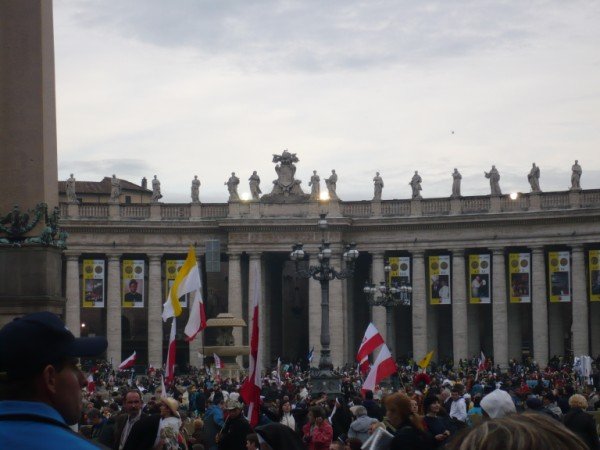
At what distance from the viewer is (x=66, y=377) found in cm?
433

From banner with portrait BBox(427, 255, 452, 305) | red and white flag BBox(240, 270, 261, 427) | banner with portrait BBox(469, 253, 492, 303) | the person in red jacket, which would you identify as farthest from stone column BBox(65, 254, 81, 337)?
the person in red jacket

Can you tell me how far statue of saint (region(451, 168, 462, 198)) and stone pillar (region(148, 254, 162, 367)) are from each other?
18161 millimetres

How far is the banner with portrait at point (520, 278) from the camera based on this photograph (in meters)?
70.9

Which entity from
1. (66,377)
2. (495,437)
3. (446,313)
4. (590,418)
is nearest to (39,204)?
(590,418)

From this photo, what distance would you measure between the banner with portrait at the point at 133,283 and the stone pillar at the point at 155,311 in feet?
3.92

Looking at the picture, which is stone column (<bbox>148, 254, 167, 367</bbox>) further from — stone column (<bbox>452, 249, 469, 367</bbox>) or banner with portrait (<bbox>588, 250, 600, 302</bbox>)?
banner with portrait (<bbox>588, 250, 600, 302</bbox>)

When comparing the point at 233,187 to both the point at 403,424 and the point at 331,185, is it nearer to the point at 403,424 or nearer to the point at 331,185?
the point at 331,185

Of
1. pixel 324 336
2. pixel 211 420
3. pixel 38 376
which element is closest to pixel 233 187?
pixel 324 336

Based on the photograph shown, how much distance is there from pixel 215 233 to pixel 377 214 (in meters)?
9.90

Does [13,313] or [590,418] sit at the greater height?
[13,313]

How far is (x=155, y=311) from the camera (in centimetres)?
7506

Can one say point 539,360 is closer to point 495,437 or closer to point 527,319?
point 527,319

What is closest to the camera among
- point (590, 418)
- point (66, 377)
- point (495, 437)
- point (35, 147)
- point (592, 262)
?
point (495, 437)

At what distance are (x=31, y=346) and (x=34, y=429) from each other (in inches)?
14.2
